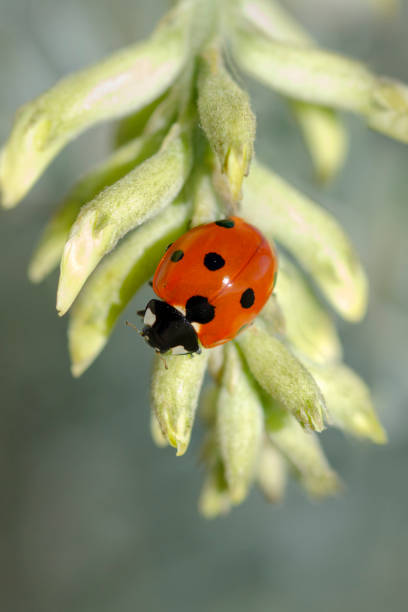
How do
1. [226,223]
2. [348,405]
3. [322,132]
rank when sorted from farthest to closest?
[322,132] < [348,405] < [226,223]

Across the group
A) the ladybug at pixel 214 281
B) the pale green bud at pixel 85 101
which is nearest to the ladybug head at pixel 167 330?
the ladybug at pixel 214 281

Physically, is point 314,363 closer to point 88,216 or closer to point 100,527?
point 88,216

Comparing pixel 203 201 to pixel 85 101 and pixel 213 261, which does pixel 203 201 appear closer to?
pixel 213 261

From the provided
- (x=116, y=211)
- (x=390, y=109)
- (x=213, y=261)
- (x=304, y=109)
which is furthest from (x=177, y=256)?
(x=304, y=109)

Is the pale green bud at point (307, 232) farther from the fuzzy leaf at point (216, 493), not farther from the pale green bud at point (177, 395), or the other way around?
the fuzzy leaf at point (216, 493)

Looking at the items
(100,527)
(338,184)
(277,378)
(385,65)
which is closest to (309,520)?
(100,527)

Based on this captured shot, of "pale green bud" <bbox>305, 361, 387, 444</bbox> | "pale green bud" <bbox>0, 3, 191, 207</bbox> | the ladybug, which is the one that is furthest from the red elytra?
"pale green bud" <bbox>0, 3, 191, 207</bbox>
